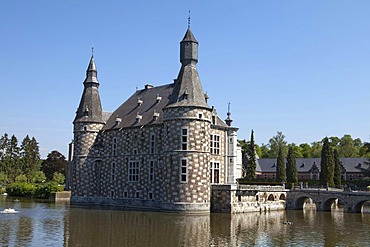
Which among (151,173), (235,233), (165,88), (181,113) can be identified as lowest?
(235,233)

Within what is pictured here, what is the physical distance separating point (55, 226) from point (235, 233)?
1244cm

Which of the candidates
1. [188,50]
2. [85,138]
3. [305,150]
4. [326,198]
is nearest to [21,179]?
[85,138]

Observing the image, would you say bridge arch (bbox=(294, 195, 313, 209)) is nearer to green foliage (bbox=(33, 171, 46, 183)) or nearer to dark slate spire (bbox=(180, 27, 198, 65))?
dark slate spire (bbox=(180, 27, 198, 65))

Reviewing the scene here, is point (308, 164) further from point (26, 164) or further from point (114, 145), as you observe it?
point (26, 164)

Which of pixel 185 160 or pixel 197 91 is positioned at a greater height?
pixel 197 91

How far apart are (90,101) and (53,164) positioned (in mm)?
42879

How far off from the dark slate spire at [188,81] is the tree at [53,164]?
184 ft

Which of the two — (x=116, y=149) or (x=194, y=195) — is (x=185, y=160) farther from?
(x=116, y=149)

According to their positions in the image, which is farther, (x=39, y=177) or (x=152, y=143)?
(x=39, y=177)

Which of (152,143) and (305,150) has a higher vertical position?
(305,150)

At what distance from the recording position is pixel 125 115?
2100 inches

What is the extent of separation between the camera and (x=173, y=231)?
28.4 metres

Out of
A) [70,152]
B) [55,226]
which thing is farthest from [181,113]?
[70,152]

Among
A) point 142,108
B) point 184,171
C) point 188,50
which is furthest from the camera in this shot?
point 142,108
